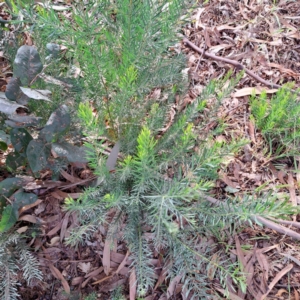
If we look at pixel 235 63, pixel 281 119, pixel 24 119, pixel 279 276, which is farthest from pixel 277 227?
pixel 24 119

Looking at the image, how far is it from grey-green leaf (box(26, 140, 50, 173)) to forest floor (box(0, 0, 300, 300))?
0.29 metres

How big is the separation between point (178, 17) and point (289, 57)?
1.21 m

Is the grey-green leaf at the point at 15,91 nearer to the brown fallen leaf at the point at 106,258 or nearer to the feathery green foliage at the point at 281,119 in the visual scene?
the brown fallen leaf at the point at 106,258

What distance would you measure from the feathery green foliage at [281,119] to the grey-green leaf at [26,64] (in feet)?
3.51

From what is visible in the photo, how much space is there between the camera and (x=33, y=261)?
1427 mm

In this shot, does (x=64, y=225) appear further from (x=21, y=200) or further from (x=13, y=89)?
(x=13, y=89)

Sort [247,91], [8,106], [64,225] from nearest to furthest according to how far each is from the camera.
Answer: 1. [8,106]
2. [64,225]
3. [247,91]

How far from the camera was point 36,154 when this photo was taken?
1.18 metres

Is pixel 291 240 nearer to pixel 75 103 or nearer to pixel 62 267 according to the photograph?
pixel 62 267

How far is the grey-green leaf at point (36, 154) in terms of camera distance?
1.17 meters

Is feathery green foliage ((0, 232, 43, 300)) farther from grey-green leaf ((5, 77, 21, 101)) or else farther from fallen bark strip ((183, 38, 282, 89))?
fallen bark strip ((183, 38, 282, 89))

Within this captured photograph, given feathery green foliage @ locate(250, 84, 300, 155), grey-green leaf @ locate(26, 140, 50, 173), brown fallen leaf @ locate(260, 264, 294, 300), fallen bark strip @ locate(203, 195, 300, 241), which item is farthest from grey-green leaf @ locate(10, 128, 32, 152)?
brown fallen leaf @ locate(260, 264, 294, 300)

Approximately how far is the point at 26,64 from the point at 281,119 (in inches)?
47.9

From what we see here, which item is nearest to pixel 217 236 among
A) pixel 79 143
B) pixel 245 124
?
pixel 245 124
